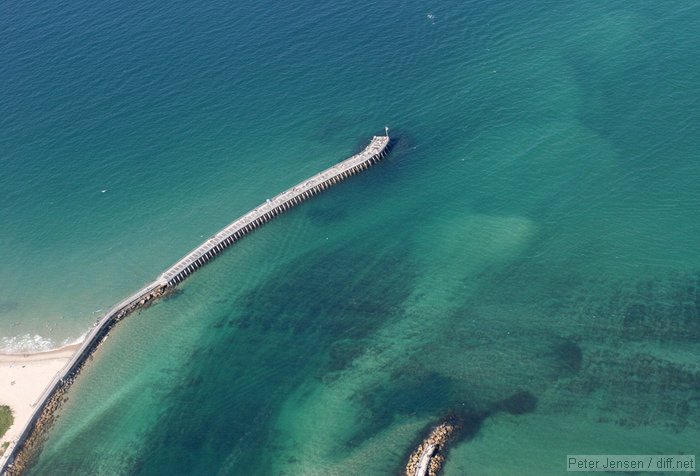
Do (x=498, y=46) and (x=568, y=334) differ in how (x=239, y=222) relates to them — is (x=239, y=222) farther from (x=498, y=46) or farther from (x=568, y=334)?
(x=498, y=46)

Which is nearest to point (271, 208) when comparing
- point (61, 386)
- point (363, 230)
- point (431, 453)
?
point (363, 230)

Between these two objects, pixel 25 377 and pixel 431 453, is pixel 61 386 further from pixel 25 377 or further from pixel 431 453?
pixel 431 453

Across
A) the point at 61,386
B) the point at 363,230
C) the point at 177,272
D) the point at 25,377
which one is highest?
the point at 177,272

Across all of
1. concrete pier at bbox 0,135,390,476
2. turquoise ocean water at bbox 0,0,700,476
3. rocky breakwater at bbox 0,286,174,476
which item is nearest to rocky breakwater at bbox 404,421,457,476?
turquoise ocean water at bbox 0,0,700,476

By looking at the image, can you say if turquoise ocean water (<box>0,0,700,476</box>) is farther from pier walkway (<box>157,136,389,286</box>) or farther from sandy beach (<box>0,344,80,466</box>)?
sandy beach (<box>0,344,80,466</box>)

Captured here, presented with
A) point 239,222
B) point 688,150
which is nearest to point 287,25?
point 239,222

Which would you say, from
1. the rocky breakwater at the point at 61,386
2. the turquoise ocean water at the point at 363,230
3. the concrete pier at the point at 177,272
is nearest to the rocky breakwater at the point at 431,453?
the turquoise ocean water at the point at 363,230
